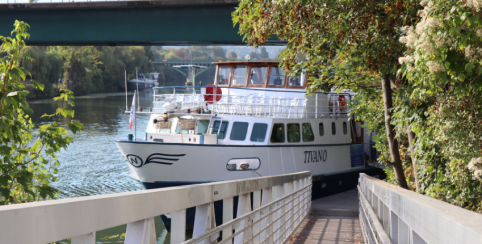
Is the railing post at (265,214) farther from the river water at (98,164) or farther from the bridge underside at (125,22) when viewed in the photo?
the bridge underside at (125,22)

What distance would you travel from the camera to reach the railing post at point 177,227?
6.72 ft

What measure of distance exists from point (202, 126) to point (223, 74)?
336cm

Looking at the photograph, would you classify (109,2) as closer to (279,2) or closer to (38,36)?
(38,36)

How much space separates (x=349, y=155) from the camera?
1677 cm

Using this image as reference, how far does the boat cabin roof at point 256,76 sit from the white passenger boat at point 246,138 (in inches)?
1.4

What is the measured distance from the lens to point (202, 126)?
14.1 m

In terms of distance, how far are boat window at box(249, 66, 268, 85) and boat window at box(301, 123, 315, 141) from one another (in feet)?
8.26

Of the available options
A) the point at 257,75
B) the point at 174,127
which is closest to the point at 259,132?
the point at 174,127

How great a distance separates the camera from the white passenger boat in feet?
39.2

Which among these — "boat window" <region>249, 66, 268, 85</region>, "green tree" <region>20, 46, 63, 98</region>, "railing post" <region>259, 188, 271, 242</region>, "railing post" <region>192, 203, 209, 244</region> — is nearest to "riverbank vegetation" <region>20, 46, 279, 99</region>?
"green tree" <region>20, 46, 63, 98</region>

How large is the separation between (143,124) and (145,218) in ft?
117

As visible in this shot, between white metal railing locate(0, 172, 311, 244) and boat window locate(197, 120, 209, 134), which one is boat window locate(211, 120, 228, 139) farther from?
white metal railing locate(0, 172, 311, 244)

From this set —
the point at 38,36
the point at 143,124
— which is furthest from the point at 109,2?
the point at 143,124

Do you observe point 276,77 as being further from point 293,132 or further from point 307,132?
point 293,132
